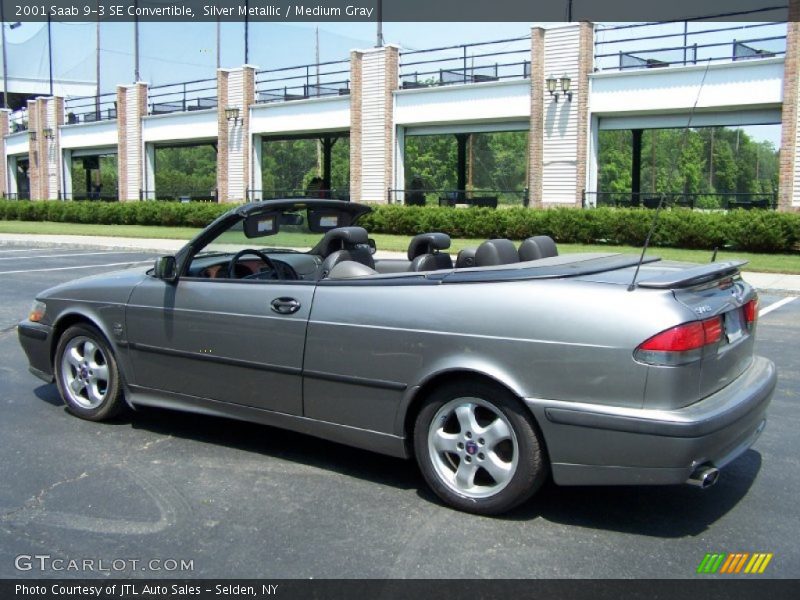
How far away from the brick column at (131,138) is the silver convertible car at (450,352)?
122 feet

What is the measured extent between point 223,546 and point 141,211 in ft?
113

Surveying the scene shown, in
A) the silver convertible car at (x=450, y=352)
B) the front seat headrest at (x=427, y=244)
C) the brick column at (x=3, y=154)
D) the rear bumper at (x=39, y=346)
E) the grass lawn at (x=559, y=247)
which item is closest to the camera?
the silver convertible car at (x=450, y=352)

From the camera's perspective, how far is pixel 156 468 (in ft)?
16.1

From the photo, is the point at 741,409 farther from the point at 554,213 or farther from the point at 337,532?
the point at 554,213

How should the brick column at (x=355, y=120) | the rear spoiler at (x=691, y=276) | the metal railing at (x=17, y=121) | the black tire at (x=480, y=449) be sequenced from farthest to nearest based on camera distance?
the metal railing at (x=17, y=121)
the brick column at (x=355, y=120)
the black tire at (x=480, y=449)
the rear spoiler at (x=691, y=276)

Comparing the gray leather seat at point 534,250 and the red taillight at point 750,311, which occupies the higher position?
the gray leather seat at point 534,250

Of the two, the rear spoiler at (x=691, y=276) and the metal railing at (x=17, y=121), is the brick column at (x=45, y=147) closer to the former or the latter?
the metal railing at (x=17, y=121)

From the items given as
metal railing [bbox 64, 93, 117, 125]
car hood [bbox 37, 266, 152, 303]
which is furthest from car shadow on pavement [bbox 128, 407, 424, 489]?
metal railing [bbox 64, 93, 117, 125]

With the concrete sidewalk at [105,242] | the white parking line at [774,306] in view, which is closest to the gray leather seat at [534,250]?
the white parking line at [774,306]

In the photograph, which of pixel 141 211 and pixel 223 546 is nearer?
pixel 223 546

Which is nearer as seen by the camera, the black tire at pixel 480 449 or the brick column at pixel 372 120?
the black tire at pixel 480 449

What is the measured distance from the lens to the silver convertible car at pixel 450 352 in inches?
150

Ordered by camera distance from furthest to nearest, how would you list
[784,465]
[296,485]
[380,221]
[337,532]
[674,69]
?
[380,221] < [674,69] < [784,465] < [296,485] < [337,532]

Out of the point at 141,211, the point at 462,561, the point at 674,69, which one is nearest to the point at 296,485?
the point at 462,561
